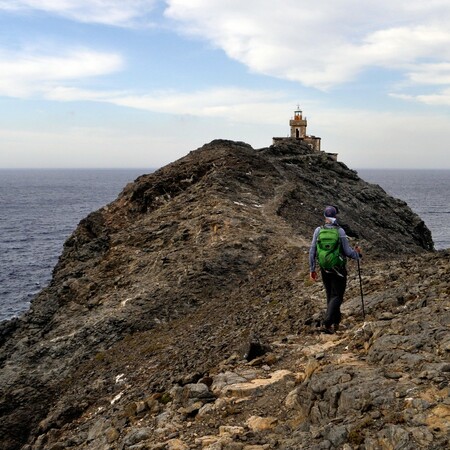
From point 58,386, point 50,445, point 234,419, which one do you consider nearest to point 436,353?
point 234,419

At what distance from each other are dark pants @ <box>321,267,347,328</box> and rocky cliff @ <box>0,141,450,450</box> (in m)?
0.46

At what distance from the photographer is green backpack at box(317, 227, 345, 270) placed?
11.9 metres

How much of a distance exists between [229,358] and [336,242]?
3.54 m

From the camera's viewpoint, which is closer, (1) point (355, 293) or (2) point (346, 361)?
(2) point (346, 361)

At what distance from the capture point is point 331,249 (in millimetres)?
11930

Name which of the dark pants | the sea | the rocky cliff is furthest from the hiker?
the sea

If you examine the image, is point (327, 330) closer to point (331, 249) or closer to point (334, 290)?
point (334, 290)

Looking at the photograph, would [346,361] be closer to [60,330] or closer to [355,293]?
[355,293]

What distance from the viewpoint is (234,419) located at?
30.0 feet

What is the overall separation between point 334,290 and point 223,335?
14.0 ft

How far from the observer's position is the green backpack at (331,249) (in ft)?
39.1

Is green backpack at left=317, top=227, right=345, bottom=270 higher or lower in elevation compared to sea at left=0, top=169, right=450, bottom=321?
higher

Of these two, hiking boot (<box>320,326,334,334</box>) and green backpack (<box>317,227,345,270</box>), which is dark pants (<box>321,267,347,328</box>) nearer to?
hiking boot (<box>320,326,334,334</box>)

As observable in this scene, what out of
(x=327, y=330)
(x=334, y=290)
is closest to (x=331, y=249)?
(x=334, y=290)
